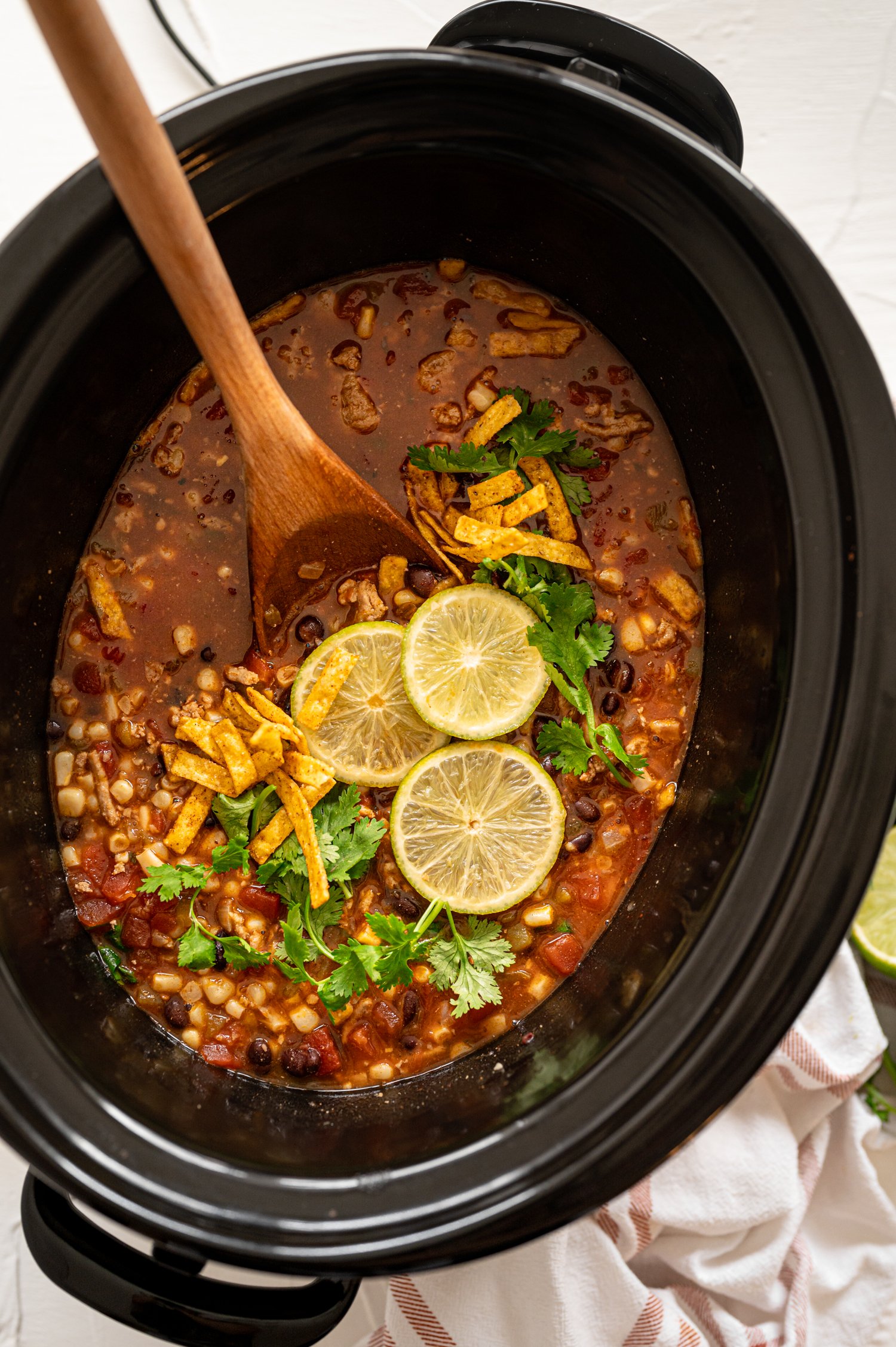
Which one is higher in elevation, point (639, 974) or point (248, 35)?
point (248, 35)

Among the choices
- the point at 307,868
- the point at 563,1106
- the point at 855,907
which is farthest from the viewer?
the point at 307,868

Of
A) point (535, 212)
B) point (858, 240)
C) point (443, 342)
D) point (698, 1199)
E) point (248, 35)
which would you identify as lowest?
point (698, 1199)

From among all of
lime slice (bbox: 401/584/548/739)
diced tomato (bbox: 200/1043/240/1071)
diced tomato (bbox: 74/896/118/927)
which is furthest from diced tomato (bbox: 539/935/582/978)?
diced tomato (bbox: 74/896/118/927)

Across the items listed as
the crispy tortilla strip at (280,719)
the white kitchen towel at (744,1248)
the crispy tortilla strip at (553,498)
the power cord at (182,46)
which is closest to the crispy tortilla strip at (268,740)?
the crispy tortilla strip at (280,719)

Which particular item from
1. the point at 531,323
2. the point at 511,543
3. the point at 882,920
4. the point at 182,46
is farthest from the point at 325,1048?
the point at 182,46

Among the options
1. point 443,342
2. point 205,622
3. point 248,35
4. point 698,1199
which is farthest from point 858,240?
point 698,1199

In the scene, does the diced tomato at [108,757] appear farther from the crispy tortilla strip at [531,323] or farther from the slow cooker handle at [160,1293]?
the crispy tortilla strip at [531,323]

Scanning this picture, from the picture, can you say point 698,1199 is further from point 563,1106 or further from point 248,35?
point 248,35
